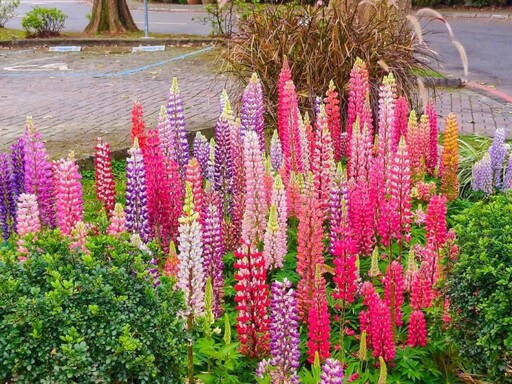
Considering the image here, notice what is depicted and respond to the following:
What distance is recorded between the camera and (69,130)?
35.5ft

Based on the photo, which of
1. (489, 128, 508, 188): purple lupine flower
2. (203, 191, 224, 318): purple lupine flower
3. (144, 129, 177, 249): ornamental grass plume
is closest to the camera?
(203, 191, 224, 318): purple lupine flower

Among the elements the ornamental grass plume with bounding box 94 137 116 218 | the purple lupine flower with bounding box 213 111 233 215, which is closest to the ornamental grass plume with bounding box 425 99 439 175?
the purple lupine flower with bounding box 213 111 233 215

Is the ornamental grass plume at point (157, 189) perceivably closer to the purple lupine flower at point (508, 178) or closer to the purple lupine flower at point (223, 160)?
the purple lupine flower at point (223, 160)

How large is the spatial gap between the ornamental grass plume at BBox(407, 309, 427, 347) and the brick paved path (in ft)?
17.8

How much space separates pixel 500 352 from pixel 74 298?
2.00m

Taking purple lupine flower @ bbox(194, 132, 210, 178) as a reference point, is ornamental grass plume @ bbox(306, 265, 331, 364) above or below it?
below

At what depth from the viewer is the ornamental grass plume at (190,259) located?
3895 mm

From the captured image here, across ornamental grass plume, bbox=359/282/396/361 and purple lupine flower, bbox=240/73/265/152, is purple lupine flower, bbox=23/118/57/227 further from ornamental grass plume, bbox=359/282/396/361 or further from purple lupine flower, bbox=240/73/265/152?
ornamental grass plume, bbox=359/282/396/361

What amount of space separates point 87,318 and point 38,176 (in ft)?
6.95

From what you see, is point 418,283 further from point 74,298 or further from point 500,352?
point 74,298

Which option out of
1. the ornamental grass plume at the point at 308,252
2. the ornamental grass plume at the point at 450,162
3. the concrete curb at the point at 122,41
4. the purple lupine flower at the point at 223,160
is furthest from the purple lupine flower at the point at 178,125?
the concrete curb at the point at 122,41

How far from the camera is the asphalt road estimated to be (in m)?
27.0

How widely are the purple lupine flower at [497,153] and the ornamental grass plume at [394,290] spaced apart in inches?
97.3

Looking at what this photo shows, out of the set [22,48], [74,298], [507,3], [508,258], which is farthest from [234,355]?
[507,3]
